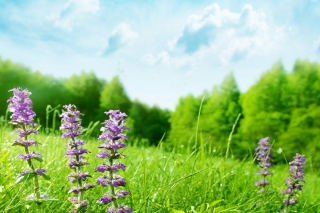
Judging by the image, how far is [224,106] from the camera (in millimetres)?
25250

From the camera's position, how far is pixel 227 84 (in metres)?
26.0

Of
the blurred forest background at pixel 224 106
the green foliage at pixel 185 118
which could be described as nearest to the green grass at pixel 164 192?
the blurred forest background at pixel 224 106

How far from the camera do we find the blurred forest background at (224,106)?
21391 millimetres

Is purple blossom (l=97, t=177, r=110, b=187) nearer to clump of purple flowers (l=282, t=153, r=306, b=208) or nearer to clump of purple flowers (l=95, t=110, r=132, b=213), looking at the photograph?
clump of purple flowers (l=95, t=110, r=132, b=213)

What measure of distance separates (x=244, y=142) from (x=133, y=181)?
1880cm

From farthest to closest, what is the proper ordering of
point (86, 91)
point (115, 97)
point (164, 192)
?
point (86, 91) → point (115, 97) → point (164, 192)

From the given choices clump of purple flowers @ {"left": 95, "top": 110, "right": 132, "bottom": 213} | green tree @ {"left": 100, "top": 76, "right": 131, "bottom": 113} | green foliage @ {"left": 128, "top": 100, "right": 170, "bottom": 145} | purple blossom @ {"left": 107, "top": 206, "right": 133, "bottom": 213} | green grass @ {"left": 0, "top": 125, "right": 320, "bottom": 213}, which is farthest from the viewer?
green tree @ {"left": 100, "top": 76, "right": 131, "bottom": 113}

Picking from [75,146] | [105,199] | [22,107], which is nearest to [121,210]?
[105,199]

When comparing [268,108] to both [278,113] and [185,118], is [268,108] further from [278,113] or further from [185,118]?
[185,118]

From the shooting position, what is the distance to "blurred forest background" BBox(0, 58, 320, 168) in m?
21.4

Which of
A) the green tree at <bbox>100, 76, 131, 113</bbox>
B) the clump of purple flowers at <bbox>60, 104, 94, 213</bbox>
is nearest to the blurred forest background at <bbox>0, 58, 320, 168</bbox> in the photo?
the green tree at <bbox>100, 76, 131, 113</bbox>

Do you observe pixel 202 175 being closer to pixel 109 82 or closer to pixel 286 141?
pixel 286 141

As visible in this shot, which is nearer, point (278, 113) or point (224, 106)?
point (278, 113)

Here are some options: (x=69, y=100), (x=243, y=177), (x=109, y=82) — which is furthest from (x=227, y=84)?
(x=243, y=177)
